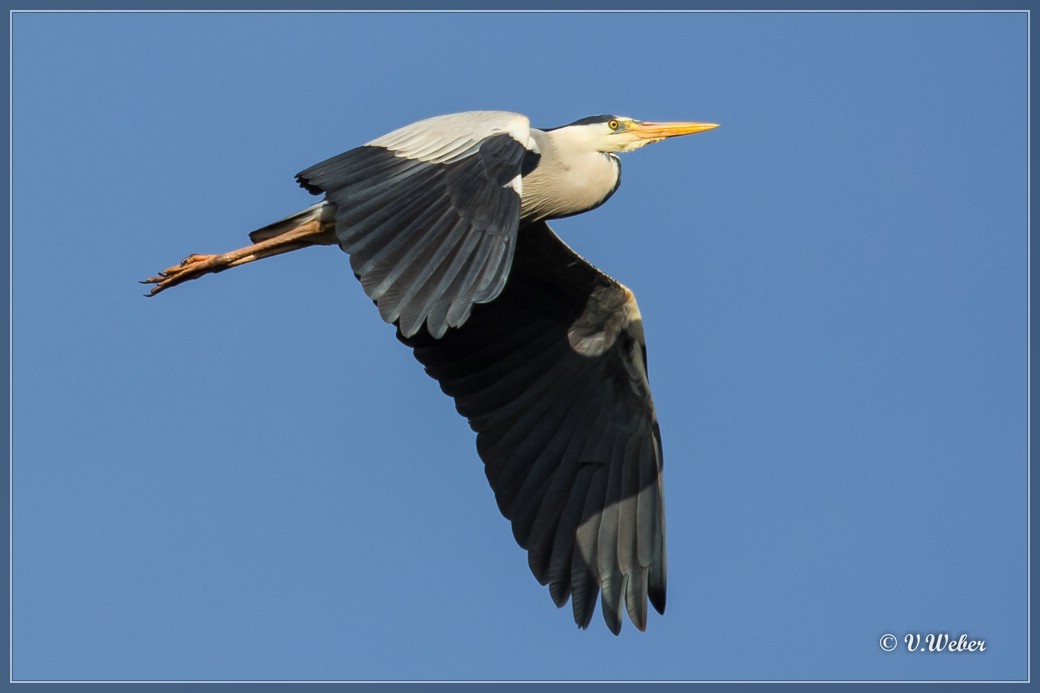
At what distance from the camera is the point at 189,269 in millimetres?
7859

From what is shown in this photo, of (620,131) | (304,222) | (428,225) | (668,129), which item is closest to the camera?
(428,225)

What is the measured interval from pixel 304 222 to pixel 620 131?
5.61ft

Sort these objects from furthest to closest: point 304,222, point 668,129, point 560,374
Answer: point 560,374 → point 668,129 → point 304,222

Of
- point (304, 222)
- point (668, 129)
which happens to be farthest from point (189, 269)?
point (668, 129)

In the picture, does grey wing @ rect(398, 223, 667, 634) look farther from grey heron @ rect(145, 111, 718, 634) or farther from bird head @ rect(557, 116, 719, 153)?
bird head @ rect(557, 116, 719, 153)

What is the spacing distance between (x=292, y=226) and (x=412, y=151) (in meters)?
1.12

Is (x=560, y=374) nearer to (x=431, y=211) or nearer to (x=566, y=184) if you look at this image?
(x=566, y=184)

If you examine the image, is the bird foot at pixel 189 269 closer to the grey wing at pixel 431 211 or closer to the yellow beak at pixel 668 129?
the grey wing at pixel 431 211

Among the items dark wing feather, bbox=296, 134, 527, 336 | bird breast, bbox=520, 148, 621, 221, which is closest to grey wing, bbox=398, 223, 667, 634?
bird breast, bbox=520, 148, 621, 221

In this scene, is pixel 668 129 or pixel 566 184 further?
pixel 668 129

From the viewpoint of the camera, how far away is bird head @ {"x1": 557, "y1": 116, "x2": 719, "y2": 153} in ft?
27.0

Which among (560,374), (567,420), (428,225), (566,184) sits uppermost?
(566,184)

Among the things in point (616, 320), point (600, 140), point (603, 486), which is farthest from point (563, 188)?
point (603, 486)

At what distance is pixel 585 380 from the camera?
8.76 metres
